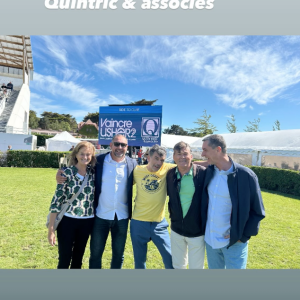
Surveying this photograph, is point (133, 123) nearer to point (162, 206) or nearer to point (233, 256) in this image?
point (162, 206)

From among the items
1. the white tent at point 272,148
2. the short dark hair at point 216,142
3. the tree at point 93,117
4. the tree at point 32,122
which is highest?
the tree at point 93,117

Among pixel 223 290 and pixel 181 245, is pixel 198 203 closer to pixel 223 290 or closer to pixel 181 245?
pixel 181 245

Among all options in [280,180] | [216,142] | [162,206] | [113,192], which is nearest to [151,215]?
[162,206]

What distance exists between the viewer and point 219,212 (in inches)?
86.9

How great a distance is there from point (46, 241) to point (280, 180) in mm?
10918

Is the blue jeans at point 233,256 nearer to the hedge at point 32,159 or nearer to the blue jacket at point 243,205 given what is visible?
the blue jacket at point 243,205

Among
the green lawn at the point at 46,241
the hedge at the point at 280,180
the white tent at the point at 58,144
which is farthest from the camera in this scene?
the white tent at the point at 58,144

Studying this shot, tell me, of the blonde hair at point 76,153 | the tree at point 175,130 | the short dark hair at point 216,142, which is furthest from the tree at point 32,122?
the short dark hair at point 216,142

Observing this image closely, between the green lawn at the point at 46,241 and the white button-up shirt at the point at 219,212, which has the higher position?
the white button-up shirt at the point at 219,212

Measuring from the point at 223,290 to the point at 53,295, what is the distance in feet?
4.84

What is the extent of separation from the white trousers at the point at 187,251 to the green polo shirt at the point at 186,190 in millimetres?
303

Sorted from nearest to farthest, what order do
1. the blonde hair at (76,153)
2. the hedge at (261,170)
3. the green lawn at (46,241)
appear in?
the blonde hair at (76,153) < the green lawn at (46,241) < the hedge at (261,170)

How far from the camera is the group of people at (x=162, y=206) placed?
2.14m

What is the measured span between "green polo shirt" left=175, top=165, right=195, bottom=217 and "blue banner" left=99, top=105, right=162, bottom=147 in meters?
7.16
